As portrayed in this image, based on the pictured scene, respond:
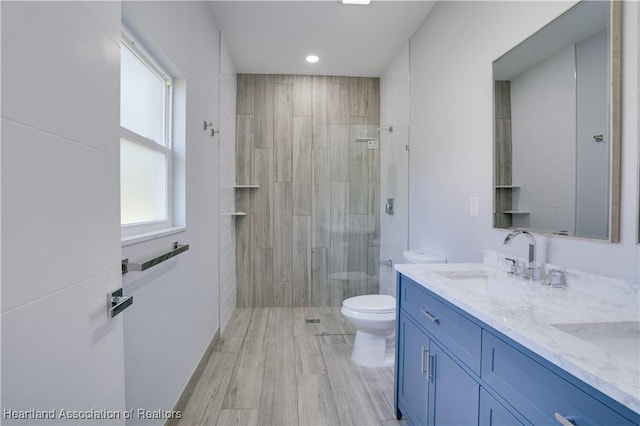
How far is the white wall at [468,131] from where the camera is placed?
1096 mm

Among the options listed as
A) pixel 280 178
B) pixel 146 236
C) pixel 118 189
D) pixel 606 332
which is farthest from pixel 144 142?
pixel 280 178

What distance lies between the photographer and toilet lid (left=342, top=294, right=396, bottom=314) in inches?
92.7

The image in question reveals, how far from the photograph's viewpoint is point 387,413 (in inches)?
74.0

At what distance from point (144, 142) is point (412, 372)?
174 cm

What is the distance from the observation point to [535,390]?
0.85 m

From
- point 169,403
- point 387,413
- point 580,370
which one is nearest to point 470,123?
point 580,370

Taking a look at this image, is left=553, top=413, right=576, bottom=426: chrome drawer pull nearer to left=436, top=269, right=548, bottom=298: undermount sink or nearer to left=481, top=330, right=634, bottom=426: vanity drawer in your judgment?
left=481, top=330, right=634, bottom=426: vanity drawer

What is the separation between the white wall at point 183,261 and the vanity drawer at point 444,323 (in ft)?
4.14

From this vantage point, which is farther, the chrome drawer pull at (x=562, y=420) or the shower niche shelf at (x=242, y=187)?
the shower niche shelf at (x=242, y=187)

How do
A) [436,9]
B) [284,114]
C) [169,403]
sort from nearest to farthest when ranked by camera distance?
1. [169,403]
2. [436,9]
3. [284,114]

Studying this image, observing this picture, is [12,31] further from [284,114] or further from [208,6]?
[284,114]

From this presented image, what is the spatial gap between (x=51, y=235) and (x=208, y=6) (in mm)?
2466

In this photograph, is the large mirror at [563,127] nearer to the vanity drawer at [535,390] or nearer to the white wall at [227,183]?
the vanity drawer at [535,390]

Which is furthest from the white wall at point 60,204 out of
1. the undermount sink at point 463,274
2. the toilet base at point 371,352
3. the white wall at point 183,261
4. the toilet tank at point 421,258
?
the toilet tank at point 421,258
